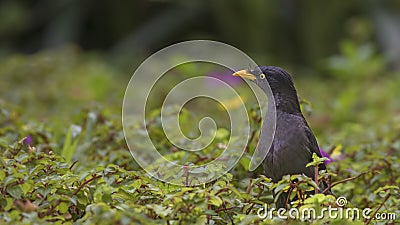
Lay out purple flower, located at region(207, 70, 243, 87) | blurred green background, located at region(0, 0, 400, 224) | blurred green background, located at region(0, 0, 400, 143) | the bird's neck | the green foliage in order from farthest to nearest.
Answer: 1. purple flower, located at region(207, 70, 243, 87)
2. blurred green background, located at region(0, 0, 400, 143)
3. the bird's neck
4. blurred green background, located at region(0, 0, 400, 224)
5. the green foliage

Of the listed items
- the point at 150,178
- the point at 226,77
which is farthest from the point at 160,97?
the point at 150,178

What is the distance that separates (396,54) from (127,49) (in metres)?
3.05

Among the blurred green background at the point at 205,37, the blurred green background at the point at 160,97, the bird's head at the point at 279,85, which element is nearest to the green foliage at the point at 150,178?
the blurred green background at the point at 160,97

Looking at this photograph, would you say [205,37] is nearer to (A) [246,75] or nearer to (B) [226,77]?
(B) [226,77]

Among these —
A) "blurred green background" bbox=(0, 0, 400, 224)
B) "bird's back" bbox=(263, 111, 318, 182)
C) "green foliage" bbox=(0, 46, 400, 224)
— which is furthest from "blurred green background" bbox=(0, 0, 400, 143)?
"bird's back" bbox=(263, 111, 318, 182)

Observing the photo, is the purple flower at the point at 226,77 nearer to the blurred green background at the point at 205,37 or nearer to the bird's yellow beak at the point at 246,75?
the blurred green background at the point at 205,37

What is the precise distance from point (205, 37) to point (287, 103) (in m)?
5.60

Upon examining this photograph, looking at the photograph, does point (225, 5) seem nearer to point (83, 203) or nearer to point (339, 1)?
point (339, 1)

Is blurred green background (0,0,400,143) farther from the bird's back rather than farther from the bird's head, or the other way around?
the bird's back

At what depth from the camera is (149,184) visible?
2354 millimetres

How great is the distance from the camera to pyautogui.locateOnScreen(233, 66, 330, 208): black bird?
2.52 metres

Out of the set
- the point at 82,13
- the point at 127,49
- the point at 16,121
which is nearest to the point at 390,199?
the point at 16,121

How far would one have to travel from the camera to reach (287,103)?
268 cm

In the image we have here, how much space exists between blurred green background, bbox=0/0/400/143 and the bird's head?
1.52 m
